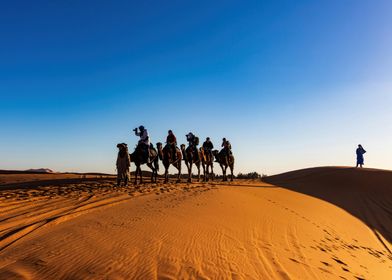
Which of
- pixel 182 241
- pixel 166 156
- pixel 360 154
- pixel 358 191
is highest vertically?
pixel 360 154

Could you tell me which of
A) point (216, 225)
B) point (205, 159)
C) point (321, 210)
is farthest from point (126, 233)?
point (205, 159)

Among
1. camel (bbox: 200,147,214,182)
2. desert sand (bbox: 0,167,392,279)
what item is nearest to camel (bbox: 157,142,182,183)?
camel (bbox: 200,147,214,182)

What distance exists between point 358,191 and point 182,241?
2077 centimetres

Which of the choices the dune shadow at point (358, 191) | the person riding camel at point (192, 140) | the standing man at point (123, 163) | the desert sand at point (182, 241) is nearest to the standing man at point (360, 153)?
the dune shadow at point (358, 191)

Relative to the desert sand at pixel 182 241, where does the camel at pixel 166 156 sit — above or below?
above

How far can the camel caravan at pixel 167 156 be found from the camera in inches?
740

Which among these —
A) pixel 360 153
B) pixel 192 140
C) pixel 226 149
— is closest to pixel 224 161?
pixel 226 149

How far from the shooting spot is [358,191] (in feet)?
80.4

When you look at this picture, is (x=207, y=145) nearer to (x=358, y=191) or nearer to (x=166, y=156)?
(x=166, y=156)

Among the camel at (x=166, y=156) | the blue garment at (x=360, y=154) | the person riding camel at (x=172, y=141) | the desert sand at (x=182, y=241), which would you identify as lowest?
the desert sand at (x=182, y=241)

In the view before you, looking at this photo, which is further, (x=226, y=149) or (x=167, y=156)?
(x=226, y=149)

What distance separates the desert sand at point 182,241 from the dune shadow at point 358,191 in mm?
2010

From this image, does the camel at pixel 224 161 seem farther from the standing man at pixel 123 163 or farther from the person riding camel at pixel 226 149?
the standing man at pixel 123 163

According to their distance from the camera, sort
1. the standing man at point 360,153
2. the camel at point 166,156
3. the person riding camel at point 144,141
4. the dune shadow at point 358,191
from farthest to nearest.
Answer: the standing man at point 360,153
the camel at point 166,156
the person riding camel at point 144,141
the dune shadow at point 358,191
